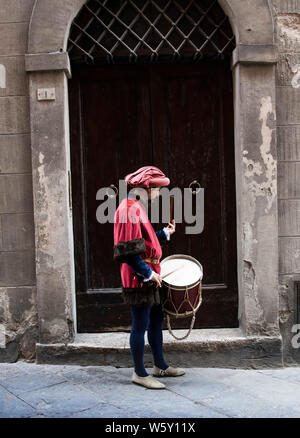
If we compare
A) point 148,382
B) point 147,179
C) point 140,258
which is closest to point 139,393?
point 148,382

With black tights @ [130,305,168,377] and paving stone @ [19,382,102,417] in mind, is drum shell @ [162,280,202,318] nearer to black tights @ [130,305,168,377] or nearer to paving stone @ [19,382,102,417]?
black tights @ [130,305,168,377]

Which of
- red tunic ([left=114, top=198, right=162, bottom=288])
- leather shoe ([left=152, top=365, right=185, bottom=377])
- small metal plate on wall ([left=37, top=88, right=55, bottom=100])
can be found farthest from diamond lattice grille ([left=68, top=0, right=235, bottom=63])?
leather shoe ([left=152, top=365, right=185, bottom=377])

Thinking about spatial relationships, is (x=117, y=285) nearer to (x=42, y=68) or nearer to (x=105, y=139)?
(x=105, y=139)

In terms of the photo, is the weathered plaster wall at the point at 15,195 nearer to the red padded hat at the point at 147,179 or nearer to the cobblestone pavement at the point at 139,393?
the cobblestone pavement at the point at 139,393

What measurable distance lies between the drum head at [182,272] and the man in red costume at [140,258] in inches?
4.3

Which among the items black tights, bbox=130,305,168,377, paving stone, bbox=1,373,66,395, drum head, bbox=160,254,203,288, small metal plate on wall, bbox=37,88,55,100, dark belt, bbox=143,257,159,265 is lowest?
paving stone, bbox=1,373,66,395

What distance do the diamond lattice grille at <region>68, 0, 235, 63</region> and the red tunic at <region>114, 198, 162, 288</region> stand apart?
161 centimetres

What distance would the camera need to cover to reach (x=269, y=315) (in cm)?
495

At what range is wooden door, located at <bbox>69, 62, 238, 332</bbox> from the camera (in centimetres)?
520

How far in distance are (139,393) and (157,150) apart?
87.7 inches

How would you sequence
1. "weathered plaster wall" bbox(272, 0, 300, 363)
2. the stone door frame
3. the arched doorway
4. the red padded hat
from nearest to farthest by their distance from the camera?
the red padded hat → the stone door frame → "weathered plaster wall" bbox(272, 0, 300, 363) → the arched doorway

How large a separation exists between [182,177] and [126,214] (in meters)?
1.30

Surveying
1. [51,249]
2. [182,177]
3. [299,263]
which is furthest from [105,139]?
[299,263]

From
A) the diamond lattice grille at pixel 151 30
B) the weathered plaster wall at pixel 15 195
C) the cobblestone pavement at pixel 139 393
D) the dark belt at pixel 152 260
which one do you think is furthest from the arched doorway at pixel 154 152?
the dark belt at pixel 152 260
